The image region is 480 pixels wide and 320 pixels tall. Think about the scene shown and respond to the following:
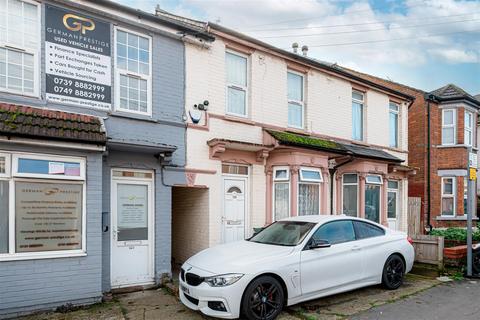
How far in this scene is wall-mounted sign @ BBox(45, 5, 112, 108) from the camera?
7.12 m

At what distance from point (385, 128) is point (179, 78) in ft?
28.4

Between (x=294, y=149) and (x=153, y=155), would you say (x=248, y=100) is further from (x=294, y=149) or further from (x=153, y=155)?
(x=153, y=155)

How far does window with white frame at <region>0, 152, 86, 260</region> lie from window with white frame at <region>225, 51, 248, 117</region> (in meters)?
4.29

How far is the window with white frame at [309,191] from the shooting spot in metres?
10.4

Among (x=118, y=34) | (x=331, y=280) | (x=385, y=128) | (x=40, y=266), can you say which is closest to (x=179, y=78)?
(x=118, y=34)

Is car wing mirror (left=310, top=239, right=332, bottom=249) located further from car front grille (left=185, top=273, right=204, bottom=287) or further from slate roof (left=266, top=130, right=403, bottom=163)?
slate roof (left=266, top=130, right=403, bottom=163)

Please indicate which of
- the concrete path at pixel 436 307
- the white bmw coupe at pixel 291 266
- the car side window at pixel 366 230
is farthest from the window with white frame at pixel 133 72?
the concrete path at pixel 436 307

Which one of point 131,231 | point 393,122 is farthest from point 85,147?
point 393,122

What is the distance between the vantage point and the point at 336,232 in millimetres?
7090

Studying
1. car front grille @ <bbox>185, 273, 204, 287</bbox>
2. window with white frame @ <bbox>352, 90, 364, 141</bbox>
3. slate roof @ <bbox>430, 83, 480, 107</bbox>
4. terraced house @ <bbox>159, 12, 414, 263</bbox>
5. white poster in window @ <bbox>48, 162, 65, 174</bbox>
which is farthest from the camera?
slate roof @ <bbox>430, 83, 480, 107</bbox>

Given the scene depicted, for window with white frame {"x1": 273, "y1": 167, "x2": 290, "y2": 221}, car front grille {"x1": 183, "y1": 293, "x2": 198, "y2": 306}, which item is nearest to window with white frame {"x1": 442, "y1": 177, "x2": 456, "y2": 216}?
window with white frame {"x1": 273, "y1": 167, "x2": 290, "y2": 221}

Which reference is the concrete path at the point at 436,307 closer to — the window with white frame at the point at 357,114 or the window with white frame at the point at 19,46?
the window with white frame at the point at 357,114

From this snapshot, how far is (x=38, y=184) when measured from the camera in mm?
6496

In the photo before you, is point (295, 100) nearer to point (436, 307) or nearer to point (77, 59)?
point (77, 59)
